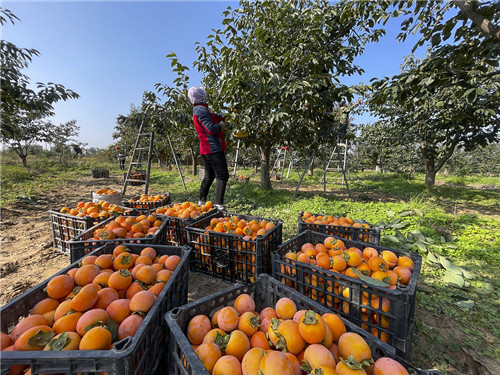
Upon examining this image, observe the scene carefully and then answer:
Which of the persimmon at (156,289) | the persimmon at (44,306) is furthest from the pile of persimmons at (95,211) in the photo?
the persimmon at (156,289)

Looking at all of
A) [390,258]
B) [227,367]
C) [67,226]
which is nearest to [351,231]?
[390,258]

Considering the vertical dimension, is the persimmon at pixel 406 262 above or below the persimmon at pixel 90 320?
below

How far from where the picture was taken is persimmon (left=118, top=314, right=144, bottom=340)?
1.02m

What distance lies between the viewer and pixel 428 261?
2.83m

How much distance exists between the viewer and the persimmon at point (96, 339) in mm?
896

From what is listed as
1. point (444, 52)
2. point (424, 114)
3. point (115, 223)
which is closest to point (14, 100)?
point (115, 223)

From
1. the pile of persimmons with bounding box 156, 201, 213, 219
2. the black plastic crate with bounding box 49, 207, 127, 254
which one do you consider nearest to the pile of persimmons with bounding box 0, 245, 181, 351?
the pile of persimmons with bounding box 156, 201, 213, 219

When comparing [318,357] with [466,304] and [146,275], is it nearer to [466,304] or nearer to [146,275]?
[146,275]

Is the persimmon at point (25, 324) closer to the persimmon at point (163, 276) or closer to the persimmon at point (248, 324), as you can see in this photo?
the persimmon at point (163, 276)

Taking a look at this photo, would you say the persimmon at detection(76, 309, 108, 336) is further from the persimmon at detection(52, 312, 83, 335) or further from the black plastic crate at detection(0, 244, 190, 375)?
the black plastic crate at detection(0, 244, 190, 375)

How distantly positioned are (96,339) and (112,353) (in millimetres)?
213

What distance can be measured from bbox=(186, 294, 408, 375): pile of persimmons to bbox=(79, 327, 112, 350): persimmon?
37cm

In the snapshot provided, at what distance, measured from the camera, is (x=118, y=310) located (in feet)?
3.78

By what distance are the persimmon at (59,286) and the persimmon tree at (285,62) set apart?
3681mm
